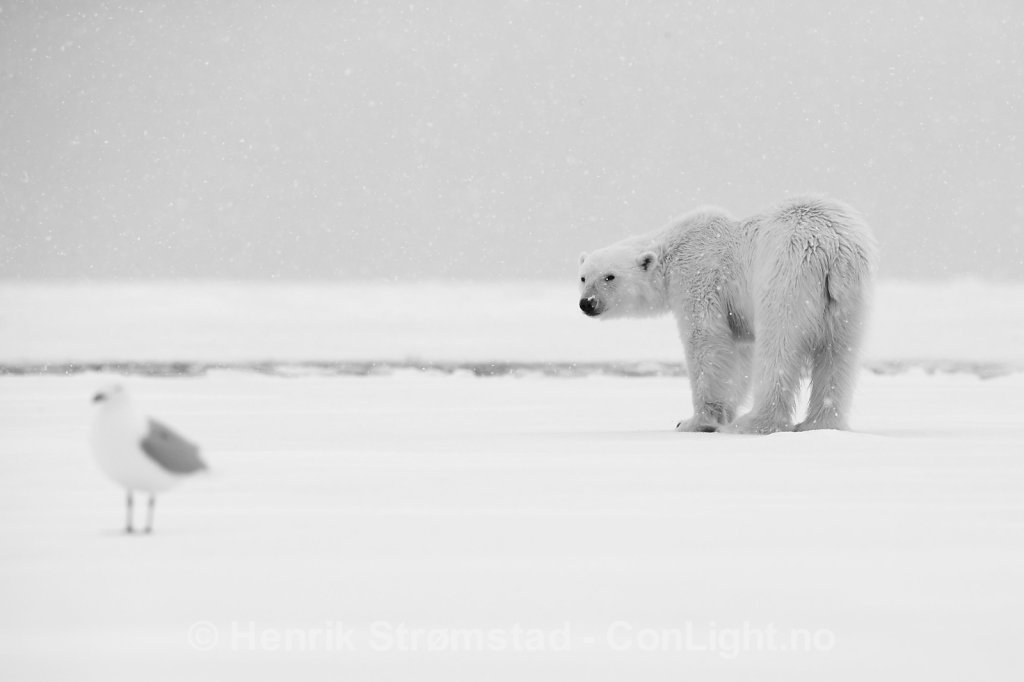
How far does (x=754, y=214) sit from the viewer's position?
23.1 ft

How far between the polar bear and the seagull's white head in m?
4.28

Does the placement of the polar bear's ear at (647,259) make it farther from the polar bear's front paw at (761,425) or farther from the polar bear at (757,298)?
the polar bear's front paw at (761,425)

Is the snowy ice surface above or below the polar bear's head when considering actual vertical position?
below

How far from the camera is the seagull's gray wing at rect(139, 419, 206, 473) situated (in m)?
2.79

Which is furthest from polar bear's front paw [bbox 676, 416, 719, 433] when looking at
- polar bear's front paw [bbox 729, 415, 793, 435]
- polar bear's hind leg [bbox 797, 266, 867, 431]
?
polar bear's hind leg [bbox 797, 266, 867, 431]

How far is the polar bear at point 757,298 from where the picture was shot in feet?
20.7

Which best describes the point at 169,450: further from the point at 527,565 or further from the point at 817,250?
the point at 817,250

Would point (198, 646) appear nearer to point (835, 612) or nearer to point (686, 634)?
point (686, 634)

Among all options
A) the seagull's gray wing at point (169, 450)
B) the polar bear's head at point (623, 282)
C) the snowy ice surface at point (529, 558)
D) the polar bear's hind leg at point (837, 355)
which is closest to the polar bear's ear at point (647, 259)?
the polar bear's head at point (623, 282)

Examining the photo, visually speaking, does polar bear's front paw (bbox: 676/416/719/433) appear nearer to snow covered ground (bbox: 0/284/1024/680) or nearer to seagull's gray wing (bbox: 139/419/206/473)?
snow covered ground (bbox: 0/284/1024/680)

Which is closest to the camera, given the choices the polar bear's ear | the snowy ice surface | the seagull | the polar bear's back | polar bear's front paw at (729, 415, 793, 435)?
the snowy ice surface

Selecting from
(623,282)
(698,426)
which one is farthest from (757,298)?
(623,282)

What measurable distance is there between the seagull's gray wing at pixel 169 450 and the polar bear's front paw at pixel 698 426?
172 inches

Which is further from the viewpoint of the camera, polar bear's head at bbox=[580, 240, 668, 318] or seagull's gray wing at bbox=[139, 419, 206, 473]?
polar bear's head at bbox=[580, 240, 668, 318]
